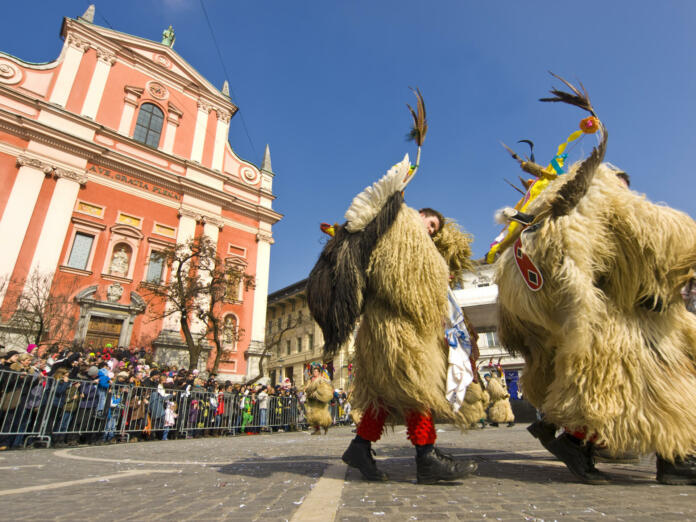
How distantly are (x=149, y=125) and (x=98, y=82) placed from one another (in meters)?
2.94

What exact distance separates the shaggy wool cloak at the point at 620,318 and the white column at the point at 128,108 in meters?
23.1

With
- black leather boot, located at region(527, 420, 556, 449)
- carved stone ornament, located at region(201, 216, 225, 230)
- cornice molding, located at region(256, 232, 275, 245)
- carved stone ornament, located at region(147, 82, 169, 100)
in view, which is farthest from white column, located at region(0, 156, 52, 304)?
black leather boot, located at region(527, 420, 556, 449)

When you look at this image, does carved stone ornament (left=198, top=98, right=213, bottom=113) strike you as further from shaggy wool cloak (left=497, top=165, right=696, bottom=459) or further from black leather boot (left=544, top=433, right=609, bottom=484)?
black leather boot (left=544, top=433, right=609, bottom=484)

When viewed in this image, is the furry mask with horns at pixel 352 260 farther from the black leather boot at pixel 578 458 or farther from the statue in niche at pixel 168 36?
the statue in niche at pixel 168 36

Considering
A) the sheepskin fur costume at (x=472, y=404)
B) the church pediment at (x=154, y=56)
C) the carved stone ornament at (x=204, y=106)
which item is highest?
the church pediment at (x=154, y=56)

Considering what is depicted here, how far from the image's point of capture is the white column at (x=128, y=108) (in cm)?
1991

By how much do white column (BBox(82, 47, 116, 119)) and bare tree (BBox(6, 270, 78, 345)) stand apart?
892 cm

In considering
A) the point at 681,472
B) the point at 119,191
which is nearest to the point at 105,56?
A: the point at 119,191

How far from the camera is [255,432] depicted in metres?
11.0

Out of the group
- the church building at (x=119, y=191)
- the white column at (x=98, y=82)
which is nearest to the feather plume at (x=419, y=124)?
the church building at (x=119, y=191)

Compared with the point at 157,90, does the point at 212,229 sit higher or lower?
lower

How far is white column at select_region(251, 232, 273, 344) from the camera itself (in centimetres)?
2091

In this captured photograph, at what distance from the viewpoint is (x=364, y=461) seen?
211cm

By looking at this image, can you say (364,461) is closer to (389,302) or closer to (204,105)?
(389,302)
